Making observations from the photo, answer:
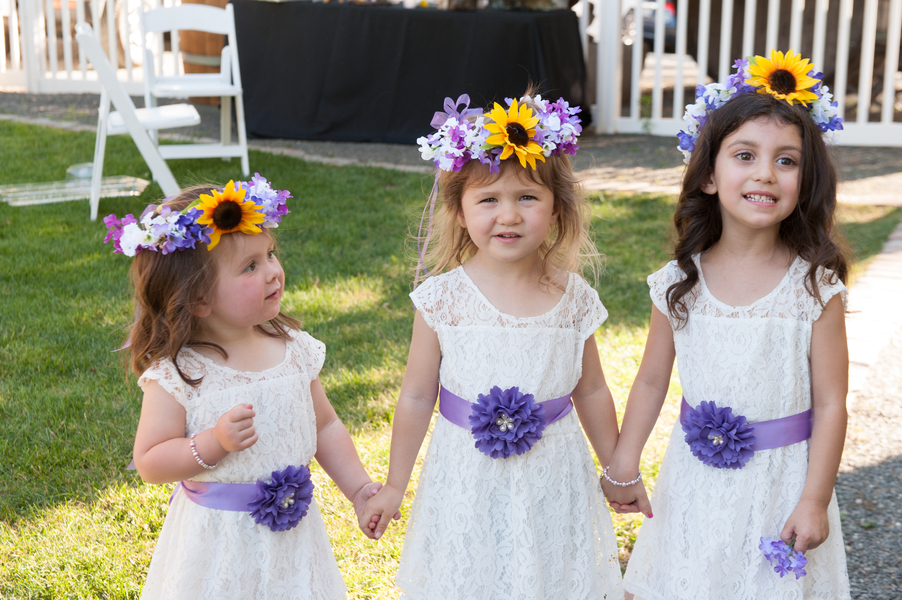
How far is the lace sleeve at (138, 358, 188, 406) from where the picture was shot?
169 cm

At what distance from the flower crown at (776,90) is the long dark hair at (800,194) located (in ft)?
0.11

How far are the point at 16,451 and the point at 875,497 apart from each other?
2.74 m

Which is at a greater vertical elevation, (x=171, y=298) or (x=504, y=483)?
(x=171, y=298)

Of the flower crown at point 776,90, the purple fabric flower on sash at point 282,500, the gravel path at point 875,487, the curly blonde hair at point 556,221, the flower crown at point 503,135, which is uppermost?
the flower crown at point 776,90

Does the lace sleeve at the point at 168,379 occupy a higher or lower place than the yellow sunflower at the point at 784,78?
lower

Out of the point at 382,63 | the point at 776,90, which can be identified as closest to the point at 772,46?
the point at 382,63

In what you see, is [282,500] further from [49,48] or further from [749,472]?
[49,48]

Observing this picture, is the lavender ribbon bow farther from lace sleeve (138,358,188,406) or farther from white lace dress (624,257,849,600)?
lace sleeve (138,358,188,406)

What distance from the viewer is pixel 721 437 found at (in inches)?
72.3

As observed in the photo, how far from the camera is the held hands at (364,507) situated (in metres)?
1.87

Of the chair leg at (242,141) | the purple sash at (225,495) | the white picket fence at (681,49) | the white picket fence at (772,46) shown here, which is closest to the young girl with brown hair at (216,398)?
the purple sash at (225,495)

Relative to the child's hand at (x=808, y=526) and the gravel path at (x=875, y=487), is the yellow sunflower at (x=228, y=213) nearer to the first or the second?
the child's hand at (x=808, y=526)

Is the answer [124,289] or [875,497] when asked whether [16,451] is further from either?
[875,497]

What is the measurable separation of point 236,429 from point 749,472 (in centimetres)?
108
